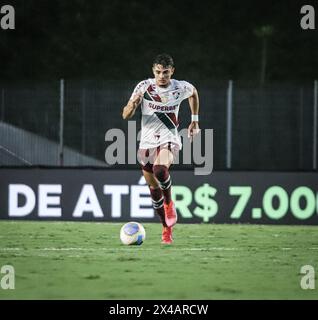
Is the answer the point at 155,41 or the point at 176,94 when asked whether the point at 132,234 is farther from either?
the point at 155,41

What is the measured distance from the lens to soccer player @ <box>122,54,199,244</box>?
48.7 feet

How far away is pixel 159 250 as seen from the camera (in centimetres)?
1387

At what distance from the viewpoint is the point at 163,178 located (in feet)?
48.5

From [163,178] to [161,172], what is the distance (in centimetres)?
11

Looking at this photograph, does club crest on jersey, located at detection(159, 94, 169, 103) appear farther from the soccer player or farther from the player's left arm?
the player's left arm

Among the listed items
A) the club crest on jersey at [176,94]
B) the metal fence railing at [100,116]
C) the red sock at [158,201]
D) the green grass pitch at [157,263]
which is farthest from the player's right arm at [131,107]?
the metal fence railing at [100,116]

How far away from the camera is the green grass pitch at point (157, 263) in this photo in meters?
9.97

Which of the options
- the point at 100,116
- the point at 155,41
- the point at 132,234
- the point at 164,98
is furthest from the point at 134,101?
the point at 155,41

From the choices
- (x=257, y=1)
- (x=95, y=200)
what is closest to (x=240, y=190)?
(x=95, y=200)

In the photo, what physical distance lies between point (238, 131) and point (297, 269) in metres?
11.0

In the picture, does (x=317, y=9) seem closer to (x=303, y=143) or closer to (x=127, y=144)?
(x=303, y=143)

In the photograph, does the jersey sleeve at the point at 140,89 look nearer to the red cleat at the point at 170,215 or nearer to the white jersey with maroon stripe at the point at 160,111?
the white jersey with maroon stripe at the point at 160,111
